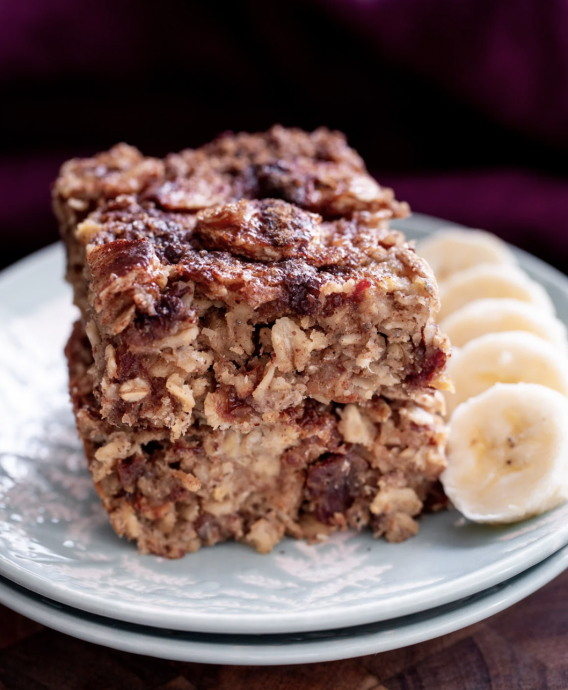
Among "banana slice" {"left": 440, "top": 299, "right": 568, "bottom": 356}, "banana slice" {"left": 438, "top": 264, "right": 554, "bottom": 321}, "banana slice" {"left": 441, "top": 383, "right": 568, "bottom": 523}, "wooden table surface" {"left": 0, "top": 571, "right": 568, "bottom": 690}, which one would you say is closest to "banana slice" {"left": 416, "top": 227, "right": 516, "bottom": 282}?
"banana slice" {"left": 438, "top": 264, "right": 554, "bottom": 321}

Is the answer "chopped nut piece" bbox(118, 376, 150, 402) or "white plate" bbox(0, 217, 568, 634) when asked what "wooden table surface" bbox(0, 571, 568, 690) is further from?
"chopped nut piece" bbox(118, 376, 150, 402)

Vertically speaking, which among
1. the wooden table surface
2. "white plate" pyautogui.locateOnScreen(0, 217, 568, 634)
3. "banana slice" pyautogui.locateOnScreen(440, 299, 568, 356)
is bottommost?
the wooden table surface

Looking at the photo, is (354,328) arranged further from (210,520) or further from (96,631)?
(96,631)

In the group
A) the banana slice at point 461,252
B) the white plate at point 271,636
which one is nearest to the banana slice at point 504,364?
the white plate at point 271,636

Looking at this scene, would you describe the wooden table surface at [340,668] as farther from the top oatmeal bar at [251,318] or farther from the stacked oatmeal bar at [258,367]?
the top oatmeal bar at [251,318]

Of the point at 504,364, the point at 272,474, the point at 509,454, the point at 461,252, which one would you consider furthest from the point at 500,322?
the point at 272,474

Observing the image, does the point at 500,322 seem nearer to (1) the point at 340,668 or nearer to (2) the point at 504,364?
(2) the point at 504,364

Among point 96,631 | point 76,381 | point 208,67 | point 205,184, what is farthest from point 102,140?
point 96,631
